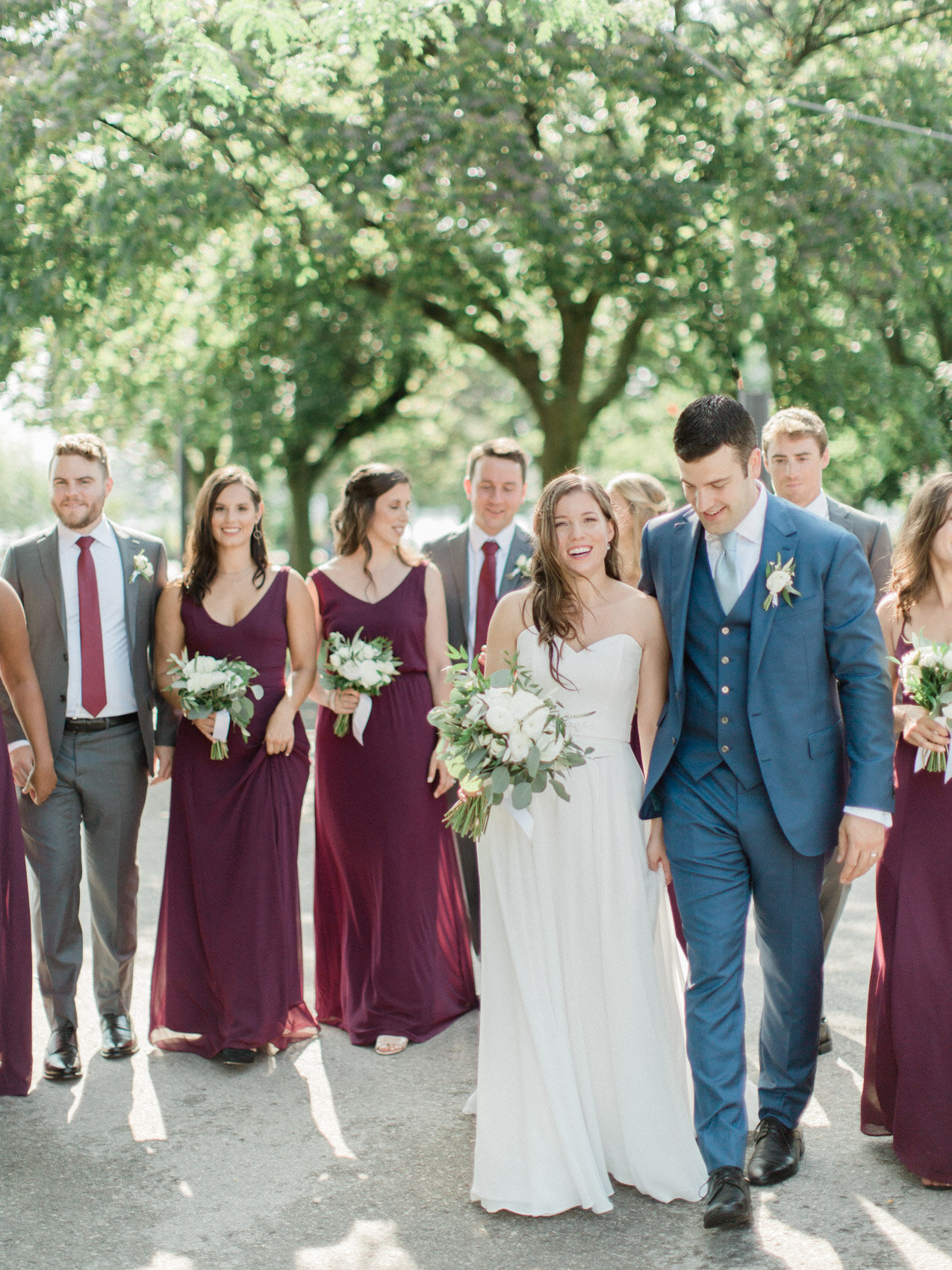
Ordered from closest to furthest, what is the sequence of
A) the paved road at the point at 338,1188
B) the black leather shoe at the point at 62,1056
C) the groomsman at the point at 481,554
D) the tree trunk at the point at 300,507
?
1. the paved road at the point at 338,1188
2. the black leather shoe at the point at 62,1056
3. the groomsman at the point at 481,554
4. the tree trunk at the point at 300,507

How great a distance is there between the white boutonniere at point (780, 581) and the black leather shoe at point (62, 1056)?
133 inches

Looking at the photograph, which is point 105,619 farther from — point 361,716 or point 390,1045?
point 390,1045

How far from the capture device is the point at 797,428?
5.77 metres

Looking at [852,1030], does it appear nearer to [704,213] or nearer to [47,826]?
[47,826]

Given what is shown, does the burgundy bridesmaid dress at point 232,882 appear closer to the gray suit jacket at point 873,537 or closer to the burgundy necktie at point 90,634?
the burgundy necktie at point 90,634

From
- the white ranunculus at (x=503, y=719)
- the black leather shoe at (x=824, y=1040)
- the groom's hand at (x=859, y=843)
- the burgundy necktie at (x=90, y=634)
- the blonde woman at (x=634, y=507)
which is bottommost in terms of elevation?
the black leather shoe at (x=824, y=1040)

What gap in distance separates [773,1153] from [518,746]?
162 centimetres

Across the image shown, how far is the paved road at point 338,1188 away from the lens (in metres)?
3.84

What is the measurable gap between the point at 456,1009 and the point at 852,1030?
5.81ft

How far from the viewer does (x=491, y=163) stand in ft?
42.9

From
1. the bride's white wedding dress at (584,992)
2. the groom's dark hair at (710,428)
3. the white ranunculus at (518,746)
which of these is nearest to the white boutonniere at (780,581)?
the groom's dark hair at (710,428)

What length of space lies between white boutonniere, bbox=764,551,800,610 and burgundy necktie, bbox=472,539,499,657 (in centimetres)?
259

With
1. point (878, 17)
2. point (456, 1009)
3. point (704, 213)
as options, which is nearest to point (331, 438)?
point (704, 213)

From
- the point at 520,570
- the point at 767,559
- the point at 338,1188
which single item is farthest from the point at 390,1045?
the point at 767,559
